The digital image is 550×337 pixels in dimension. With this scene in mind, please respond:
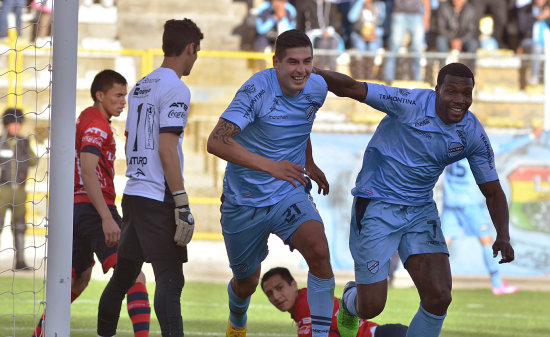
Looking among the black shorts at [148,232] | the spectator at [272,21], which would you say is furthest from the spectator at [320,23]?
the black shorts at [148,232]

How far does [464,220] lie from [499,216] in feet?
27.7

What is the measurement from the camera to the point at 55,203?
16.8ft

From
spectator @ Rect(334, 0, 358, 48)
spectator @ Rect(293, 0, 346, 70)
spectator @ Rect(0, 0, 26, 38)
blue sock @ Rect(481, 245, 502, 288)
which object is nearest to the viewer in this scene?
blue sock @ Rect(481, 245, 502, 288)

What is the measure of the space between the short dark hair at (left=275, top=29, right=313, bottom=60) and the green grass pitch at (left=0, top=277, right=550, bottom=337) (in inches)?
106

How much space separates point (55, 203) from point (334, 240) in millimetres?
9366

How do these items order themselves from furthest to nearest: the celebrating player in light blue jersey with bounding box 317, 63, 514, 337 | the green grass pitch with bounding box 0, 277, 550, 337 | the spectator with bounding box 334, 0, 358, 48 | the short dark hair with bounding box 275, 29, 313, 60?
the spectator with bounding box 334, 0, 358, 48 < the green grass pitch with bounding box 0, 277, 550, 337 < the celebrating player in light blue jersey with bounding box 317, 63, 514, 337 < the short dark hair with bounding box 275, 29, 313, 60

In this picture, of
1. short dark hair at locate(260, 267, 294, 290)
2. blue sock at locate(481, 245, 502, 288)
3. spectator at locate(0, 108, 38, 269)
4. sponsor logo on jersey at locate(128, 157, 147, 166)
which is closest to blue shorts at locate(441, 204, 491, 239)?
blue sock at locate(481, 245, 502, 288)

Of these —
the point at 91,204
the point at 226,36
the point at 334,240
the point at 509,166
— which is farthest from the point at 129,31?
the point at 91,204

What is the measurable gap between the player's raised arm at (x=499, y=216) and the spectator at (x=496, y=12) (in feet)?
40.2

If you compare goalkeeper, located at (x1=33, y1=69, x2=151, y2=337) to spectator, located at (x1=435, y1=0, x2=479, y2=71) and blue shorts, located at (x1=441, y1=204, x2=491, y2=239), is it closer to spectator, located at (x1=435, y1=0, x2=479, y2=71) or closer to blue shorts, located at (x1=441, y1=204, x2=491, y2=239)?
blue shorts, located at (x1=441, y1=204, x2=491, y2=239)

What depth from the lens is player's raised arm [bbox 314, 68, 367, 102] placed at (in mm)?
5922

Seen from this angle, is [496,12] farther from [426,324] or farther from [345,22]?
[426,324]

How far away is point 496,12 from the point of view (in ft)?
58.1

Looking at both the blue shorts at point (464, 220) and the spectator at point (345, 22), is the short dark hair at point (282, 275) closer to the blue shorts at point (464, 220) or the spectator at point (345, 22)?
the blue shorts at point (464, 220)
